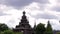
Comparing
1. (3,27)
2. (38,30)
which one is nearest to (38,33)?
(38,30)

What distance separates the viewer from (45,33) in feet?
275

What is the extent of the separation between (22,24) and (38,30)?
4252cm

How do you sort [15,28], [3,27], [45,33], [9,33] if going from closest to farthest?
[9,33] < [45,33] < [3,27] < [15,28]

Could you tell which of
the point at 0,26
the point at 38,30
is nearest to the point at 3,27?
the point at 0,26

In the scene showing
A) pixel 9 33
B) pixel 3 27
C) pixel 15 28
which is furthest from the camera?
pixel 15 28

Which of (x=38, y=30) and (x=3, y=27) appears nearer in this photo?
(x=38, y=30)

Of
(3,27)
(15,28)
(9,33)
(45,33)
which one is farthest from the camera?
(15,28)

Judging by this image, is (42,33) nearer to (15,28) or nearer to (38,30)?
(38,30)

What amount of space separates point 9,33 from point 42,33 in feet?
41.0

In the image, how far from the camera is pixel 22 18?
130 metres

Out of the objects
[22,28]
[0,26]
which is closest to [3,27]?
[0,26]

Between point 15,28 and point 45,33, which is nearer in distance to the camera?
point 45,33

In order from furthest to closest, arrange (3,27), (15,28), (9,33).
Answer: (15,28)
(3,27)
(9,33)

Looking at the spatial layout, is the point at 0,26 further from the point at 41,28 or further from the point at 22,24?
the point at 41,28
